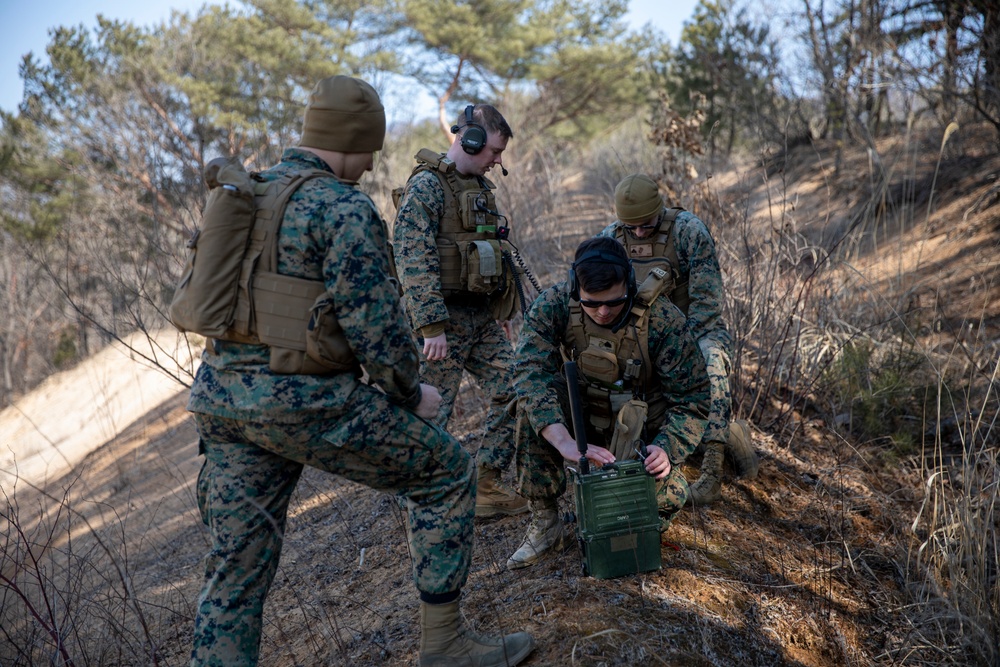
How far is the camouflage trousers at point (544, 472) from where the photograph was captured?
309 cm

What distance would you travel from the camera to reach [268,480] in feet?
7.20

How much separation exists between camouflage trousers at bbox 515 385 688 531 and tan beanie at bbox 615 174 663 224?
1.23m

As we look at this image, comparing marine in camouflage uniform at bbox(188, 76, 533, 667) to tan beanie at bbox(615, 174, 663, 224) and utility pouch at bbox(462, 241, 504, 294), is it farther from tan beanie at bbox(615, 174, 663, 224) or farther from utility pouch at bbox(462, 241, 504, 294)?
Answer: tan beanie at bbox(615, 174, 663, 224)

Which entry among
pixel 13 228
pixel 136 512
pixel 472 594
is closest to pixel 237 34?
pixel 13 228

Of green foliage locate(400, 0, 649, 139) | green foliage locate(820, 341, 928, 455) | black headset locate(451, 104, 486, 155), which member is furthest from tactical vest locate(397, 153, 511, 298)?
green foliage locate(400, 0, 649, 139)

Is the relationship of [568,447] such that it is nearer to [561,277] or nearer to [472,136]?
[472,136]

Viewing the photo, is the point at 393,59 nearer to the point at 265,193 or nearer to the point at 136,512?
the point at 136,512

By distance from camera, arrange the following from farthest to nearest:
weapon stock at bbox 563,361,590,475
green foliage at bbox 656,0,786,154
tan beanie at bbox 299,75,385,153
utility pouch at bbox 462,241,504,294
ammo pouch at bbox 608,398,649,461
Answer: green foliage at bbox 656,0,786,154 < utility pouch at bbox 462,241,504,294 < ammo pouch at bbox 608,398,649,461 < weapon stock at bbox 563,361,590,475 < tan beanie at bbox 299,75,385,153

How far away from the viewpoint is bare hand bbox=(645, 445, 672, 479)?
9.00 feet

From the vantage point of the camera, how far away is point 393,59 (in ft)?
60.6

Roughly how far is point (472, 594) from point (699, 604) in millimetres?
862

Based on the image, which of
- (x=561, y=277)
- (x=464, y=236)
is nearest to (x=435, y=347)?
(x=464, y=236)

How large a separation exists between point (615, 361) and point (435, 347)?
0.82 meters

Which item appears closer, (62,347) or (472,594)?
(472,594)
